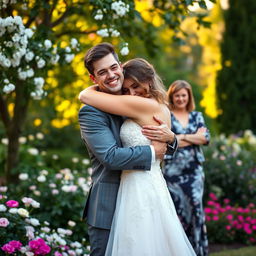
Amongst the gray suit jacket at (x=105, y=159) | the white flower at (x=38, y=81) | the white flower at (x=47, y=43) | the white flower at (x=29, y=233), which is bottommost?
the white flower at (x=29, y=233)

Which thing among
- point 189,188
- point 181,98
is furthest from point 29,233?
point 181,98

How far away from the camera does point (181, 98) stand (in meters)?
4.69

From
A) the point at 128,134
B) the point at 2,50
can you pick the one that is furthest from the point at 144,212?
Result: the point at 2,50

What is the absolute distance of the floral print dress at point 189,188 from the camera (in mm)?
4457

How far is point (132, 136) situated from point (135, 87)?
1.14ft

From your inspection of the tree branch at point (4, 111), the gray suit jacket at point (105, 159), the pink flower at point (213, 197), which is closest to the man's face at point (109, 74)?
the gray suit jacket at point (105, 159)

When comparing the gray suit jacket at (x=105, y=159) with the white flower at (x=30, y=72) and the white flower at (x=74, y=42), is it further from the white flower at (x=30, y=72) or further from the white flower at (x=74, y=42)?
the white flower at (x=74, y=42)

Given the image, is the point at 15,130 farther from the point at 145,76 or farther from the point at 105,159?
the point at 105,159

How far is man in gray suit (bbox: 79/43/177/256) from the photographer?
251 centimetres

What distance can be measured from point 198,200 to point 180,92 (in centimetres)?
116

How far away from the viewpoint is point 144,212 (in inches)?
102

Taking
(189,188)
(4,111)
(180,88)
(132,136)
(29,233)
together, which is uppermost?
(180,88)

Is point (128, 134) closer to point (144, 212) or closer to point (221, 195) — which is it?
point (144, 212)

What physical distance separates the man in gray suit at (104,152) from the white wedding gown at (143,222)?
0.24 feet
